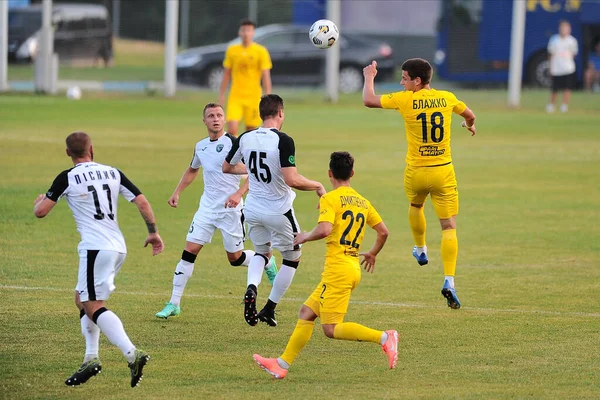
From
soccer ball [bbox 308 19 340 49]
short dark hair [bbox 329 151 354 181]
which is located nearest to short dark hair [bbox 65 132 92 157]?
short dark hair [bbox 329 151 354 181]

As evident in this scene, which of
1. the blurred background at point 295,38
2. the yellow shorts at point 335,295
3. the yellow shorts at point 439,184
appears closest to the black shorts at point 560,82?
the blurred background at point 295,38

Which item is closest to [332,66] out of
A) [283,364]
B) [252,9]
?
[252,9]

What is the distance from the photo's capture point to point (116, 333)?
7.57 metres

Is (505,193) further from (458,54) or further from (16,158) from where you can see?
(458,54)

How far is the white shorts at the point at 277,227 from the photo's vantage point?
32.0 ft

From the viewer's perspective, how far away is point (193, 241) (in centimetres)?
1038

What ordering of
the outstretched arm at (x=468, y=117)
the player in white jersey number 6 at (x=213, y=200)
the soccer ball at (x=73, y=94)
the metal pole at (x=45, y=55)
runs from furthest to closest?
the soccer ball at (x=73, y=94) < the metal pole at (x=45, y=55) < the outstretched arm at (x=468, y=117) < the player in white jersey number 6 at (x=213, y=200)

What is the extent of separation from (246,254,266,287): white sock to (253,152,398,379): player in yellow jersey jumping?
6.26ft

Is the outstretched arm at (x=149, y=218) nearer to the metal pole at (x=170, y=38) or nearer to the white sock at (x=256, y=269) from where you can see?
the white sock at (x=256, y=269)

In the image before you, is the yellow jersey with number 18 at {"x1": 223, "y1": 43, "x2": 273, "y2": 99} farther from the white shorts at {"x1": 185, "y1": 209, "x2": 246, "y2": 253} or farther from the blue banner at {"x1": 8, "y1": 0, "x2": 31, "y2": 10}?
the blue banner at {"x1": 8, "y1": 0, "x2": 31, "y2": 10}

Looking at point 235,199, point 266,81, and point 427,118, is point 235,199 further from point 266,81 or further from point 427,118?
point 266,81

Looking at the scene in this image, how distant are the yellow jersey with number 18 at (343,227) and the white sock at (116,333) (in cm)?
154

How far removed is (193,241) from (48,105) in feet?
73.5

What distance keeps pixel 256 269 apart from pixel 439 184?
2.10 m
